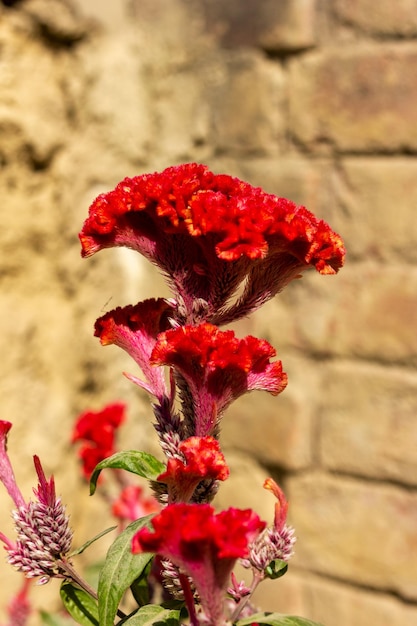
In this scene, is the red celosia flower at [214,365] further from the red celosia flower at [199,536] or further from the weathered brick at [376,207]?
the weathered brick at [376,207]

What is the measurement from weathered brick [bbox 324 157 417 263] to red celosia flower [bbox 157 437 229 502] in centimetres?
145

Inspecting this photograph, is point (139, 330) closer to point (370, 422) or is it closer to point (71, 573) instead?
point (71, 573)

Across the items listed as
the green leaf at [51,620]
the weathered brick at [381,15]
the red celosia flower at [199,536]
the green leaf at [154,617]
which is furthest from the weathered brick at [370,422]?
the red celosia flower at [199,536]

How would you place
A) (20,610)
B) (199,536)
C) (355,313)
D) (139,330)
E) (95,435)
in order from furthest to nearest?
(355,313) → (20,610) → (95,435) → (139,330) → (199,536)

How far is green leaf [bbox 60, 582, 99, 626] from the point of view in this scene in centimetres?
84

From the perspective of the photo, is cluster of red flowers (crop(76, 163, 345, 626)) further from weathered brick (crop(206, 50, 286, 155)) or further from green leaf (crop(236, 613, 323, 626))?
weathered brick (crop(206, 50, 286, 155))

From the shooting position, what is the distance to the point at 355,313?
2119mm

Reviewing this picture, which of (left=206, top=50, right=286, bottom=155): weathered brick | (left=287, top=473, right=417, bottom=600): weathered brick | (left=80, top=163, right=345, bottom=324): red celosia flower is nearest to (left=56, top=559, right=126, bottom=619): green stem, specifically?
(left=80, top=163, right=345, bottom=324): red celosia flower

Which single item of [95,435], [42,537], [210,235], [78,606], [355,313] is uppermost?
[210,235]

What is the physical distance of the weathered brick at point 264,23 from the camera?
2.11 metres

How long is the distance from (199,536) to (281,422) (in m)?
1.63

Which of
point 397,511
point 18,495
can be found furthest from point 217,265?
point 397,511

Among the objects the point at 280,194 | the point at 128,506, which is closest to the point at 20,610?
the point at 128,506

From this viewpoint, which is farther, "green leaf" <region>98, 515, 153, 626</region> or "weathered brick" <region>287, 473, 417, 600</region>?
"weathered brick" <region>287, 473, 417, 600</region>
